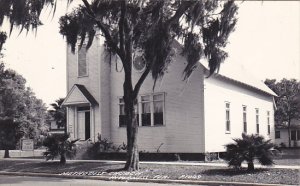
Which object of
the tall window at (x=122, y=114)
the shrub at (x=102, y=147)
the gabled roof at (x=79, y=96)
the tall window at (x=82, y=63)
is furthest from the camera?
the tall window at (x=82, y=63)

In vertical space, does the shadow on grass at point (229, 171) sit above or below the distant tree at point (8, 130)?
below

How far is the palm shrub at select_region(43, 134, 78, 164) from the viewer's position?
2459 centimetres

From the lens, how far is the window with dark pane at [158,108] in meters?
29.0

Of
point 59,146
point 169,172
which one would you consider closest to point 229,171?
point 169,172

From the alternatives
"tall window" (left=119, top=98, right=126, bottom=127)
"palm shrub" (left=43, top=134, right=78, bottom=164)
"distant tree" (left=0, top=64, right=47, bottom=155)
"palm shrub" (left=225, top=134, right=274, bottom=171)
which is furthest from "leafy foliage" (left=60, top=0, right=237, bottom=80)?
"distant tree" (left=0, top=64, right=47, bottom=155)

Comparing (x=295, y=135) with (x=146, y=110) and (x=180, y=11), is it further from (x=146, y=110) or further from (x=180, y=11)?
(x=180, y=11)

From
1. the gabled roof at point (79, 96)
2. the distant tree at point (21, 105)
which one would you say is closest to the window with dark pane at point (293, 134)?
the distant tree at point (21, 105)

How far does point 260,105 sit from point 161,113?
1289cm

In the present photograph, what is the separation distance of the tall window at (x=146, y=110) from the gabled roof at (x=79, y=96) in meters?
3.65

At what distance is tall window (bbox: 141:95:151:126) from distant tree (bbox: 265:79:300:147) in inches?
1039

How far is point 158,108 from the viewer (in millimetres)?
29234

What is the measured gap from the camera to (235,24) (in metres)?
19.8

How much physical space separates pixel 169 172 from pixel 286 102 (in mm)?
40175

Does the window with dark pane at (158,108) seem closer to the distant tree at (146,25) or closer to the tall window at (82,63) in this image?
the tall window at (82,63)
